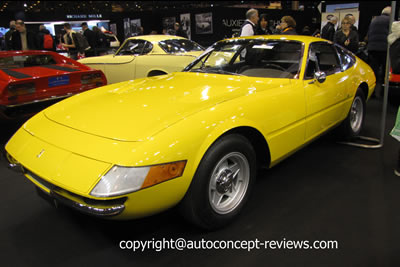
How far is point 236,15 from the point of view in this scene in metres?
12.8

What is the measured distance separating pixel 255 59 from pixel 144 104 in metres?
1.41

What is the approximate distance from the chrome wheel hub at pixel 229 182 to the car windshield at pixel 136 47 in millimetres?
4733

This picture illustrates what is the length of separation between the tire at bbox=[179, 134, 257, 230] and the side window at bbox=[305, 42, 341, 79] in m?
1.13

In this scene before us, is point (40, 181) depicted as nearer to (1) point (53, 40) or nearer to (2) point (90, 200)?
(2) point (90, 200)

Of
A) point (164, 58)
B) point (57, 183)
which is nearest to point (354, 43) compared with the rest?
point (164, 58)

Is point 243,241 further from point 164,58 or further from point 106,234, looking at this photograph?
point 164,58

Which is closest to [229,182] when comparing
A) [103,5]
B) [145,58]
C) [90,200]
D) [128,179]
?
[128,179]

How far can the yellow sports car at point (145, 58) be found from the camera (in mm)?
6008

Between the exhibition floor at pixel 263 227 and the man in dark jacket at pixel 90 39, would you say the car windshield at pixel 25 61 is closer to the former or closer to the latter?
the exhibition floor at pixel 263 227

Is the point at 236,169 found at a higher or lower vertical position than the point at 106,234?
higher

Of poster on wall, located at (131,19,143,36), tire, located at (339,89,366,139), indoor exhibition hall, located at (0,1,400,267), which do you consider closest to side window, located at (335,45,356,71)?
indoor exhibition hall, located at (0,1,400,267)

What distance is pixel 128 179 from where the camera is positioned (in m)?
1.63

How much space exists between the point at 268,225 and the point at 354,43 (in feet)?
18.1

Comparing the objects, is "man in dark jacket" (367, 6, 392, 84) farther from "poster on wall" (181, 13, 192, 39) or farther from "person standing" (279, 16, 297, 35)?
"poster on wall" (181, 13, 192, 39)
